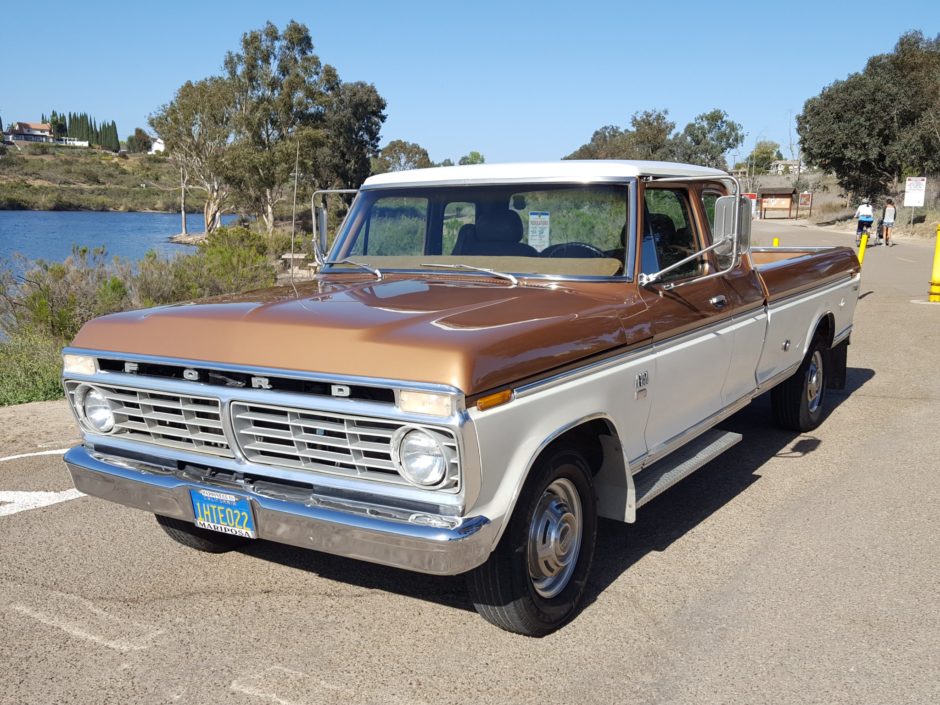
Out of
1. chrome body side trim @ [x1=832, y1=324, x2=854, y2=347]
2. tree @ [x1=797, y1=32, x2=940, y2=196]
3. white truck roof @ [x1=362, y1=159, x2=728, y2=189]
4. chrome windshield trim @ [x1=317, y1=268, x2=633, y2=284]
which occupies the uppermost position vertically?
tree @ [x1=797, y1=32, x2=940, y2=196]

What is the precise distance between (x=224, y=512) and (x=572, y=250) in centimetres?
225

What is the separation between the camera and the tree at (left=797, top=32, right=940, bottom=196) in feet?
163

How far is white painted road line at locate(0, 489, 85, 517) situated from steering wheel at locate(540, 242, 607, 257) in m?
3.33

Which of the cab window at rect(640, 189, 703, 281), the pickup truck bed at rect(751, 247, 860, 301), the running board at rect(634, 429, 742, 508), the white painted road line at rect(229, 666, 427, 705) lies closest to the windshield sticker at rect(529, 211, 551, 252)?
the cab window at rect(640, 189, 703, 281)

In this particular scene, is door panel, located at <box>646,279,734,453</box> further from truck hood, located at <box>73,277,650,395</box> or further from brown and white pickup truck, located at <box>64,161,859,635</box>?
truck hood, located at <box>73,277,650,395</box>

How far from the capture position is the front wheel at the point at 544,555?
11.7 ft

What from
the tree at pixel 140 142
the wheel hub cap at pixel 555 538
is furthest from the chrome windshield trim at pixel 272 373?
the tree at pixel 140 142

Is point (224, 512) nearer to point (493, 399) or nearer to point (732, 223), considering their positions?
point (493, 399)

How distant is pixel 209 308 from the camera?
4.05 metres

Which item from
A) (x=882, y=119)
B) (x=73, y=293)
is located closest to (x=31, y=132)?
(x=882, y=119)

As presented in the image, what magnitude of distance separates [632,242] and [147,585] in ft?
9.74

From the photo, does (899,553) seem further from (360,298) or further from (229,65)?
(229,65)

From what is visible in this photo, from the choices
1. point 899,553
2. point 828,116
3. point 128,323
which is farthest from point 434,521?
point 828,116

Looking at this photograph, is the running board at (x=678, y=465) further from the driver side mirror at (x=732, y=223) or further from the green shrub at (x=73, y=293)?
the green shrub at (x=73, y=293)
